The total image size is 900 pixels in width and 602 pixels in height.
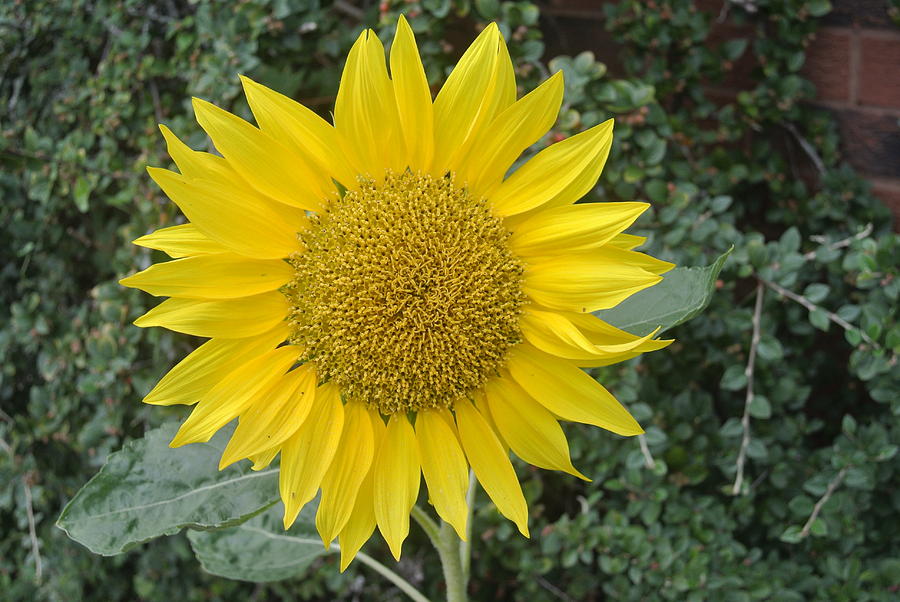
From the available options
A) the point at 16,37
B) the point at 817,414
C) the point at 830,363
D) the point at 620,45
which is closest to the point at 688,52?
the point at 620,45

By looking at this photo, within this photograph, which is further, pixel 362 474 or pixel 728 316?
pixel 728 316

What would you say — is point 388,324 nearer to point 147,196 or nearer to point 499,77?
point 499,77

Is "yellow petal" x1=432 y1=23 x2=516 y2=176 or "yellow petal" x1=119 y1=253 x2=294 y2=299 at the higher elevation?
"yellow petal" x1=432 y1=23 x2=516 y2=176

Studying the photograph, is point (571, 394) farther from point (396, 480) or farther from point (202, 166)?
point (202, 166)

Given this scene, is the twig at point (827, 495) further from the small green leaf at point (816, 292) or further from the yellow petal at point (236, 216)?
the yellow petal at point (236, 216)

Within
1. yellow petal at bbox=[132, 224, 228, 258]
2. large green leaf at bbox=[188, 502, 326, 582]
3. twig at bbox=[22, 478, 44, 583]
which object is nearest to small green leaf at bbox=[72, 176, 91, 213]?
twig at bbox=[22, 478, 44, 583]

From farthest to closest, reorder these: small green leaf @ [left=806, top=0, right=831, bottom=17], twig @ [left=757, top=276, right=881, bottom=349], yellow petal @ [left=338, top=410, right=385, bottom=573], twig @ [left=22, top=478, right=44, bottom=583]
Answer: twig @ [left=22, top=478, right=44, bottom=583] < small green leaf @ [left=806, top=0, right=831, bottom=17] < twig @ [left=757, top=276, right=881, bottom=349] < yellow petal @ [left=338, top=410, right=385, bottom=573]

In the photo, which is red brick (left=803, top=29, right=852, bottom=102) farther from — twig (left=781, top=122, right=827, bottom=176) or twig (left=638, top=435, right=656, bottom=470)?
twig (left=638, top=435, right=656, bottom=470)
